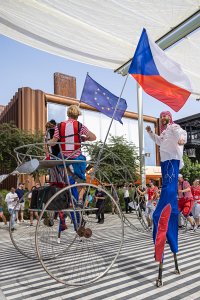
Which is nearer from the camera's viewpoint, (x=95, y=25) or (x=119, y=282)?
(x=119, y=282)

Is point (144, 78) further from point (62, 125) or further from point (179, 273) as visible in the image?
point (179, 273)

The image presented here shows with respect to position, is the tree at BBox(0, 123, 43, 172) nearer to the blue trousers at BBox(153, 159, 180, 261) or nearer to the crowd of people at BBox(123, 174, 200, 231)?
the crowd of people at BBox(123, 174, 200, 231)

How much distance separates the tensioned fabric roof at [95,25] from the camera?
7793 millimetres

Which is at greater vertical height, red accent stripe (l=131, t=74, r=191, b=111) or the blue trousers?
red accent stripe (l=131, t=74, r=191, b=111)

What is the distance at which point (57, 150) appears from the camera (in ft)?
17.4

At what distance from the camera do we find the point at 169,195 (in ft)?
15.2

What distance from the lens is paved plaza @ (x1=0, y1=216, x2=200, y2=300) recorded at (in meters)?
3.93

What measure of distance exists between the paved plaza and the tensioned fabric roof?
5.79 meters

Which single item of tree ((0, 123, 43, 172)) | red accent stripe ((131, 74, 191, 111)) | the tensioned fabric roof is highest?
the tensioned fabric roof

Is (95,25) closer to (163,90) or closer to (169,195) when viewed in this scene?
(163,90)

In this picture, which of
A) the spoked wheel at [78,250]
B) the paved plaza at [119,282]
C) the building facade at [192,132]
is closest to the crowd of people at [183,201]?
the spoked wheel at [78,250]

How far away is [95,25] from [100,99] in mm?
4160

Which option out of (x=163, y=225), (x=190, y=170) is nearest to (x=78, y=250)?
(x=163, y=225)

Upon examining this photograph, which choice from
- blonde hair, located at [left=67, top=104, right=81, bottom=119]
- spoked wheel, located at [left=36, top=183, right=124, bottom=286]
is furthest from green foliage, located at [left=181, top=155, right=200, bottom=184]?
blonde hair, located at [left=67, top=104, right=81, bottom=119]
